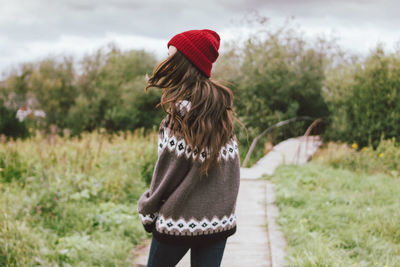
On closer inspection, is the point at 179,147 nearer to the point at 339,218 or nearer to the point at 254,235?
the point at 254,235

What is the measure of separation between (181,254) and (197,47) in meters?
1.06

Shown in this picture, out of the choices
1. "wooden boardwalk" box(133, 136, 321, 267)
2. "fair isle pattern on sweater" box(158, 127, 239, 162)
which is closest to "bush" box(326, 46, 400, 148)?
"wooden boardwalk" box(133, 136, 321, 267)

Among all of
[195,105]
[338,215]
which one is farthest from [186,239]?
[338,215]

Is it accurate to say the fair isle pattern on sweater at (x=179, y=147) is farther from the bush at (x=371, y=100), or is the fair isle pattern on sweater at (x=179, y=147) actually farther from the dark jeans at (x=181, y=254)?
the bush at (x=371, y=100)

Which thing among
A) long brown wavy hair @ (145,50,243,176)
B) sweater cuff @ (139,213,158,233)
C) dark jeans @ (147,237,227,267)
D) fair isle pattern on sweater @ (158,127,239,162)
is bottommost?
dark jeans @ (147,237,227,267)

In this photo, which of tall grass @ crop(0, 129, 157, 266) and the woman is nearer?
the woman

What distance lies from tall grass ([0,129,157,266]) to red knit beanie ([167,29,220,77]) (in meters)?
2.33

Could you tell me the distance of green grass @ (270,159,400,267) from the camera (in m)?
3.37

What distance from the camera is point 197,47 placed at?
1752 millimetres

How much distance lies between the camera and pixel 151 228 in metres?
1.84

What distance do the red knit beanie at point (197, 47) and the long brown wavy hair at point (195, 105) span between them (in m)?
0.03

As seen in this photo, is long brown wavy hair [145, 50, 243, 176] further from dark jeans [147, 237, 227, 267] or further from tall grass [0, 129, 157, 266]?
tall grass [0, 129, 157, 266]

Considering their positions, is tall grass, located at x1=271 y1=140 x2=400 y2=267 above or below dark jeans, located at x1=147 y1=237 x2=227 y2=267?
below

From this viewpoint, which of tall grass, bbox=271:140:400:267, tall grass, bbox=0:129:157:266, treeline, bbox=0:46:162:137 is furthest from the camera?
treeline, bbox=0:46:162:137
